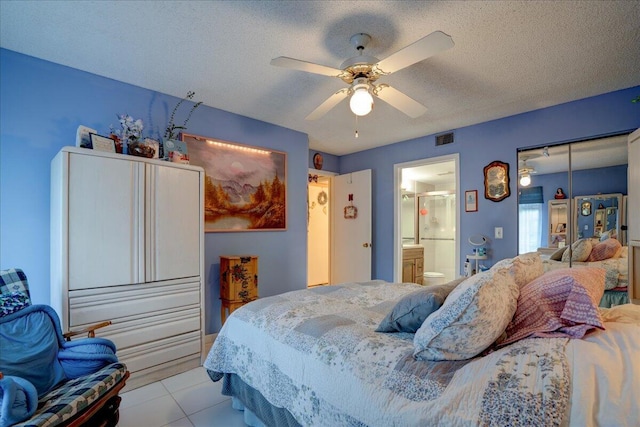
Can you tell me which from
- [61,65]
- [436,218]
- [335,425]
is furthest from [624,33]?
[436,218]

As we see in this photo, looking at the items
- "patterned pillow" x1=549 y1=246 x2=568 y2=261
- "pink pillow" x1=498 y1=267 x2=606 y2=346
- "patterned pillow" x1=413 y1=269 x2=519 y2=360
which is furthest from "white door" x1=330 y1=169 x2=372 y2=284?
"patterned pillow" x1=413 y1=269 x2=519 y2=360

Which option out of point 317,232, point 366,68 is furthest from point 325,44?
point 317,232

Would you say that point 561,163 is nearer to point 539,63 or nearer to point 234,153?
point 539,63

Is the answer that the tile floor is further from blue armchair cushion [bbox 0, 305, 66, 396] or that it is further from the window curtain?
the window curtain

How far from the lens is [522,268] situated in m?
1.57

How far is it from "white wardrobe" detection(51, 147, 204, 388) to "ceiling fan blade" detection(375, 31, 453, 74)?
179cm

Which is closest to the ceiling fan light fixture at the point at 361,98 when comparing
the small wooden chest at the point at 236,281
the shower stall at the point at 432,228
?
the small wooden chest at the point at 236,281

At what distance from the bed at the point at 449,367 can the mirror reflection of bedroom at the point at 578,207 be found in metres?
1.50

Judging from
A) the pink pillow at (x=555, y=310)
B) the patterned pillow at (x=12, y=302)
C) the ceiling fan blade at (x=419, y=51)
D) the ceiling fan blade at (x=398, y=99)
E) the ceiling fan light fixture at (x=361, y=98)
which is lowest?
the patterned pillow at (x=12, y=302)

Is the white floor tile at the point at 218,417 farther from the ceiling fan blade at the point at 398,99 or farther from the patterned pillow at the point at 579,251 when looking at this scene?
the patterned pillow at the point at 579,251

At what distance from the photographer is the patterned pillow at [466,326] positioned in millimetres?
1139

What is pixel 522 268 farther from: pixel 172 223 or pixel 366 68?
pixel 172 223

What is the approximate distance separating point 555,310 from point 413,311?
0.57 meters

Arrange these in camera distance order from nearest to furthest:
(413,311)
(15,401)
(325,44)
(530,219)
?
(15,401) < (413,311) < (325,44) < (530,219)
